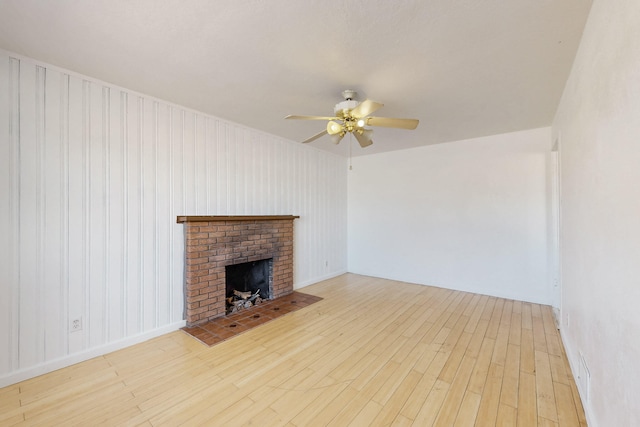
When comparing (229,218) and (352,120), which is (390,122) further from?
(229,218)

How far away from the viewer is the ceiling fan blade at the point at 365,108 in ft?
6.88

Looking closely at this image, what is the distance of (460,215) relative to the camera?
172 inches

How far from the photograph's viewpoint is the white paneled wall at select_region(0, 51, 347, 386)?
80.8 inches

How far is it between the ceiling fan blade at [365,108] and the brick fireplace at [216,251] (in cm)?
202

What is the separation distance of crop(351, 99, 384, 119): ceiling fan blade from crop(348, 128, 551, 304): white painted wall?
9.36 feet

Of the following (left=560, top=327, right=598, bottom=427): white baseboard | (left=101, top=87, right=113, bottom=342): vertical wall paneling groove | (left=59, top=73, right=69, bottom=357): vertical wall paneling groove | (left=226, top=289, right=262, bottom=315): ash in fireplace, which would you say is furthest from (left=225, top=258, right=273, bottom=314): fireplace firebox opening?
(left=560, top=327, right=598, bottom=427): white baseboard

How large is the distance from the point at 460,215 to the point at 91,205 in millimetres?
4905

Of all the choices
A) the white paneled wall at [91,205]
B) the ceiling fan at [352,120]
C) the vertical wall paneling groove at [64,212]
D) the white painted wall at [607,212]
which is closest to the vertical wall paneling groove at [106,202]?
the white paneled wall at [91,205]

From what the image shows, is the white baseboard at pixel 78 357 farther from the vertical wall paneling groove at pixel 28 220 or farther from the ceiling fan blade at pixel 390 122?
the ceiling fan blade at pixel 390 122

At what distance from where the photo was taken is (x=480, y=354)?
2.42 m

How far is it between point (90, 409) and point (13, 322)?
1.01m

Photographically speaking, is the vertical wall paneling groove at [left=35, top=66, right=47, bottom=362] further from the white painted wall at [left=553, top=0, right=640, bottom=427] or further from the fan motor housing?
the white painted wall at [left=553, top=0, right=640, bottom=427]

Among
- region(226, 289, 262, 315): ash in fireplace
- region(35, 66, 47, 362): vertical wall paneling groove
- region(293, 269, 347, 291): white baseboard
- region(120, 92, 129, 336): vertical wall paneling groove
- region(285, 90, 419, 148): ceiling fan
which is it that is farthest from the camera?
region(293, 269, 347, 291): white baseboard

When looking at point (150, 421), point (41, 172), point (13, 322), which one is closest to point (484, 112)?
point (150, 421)
